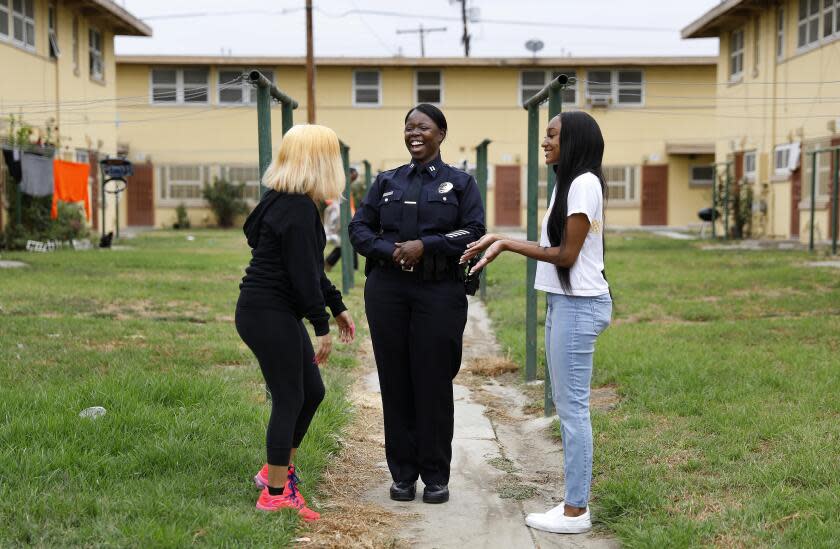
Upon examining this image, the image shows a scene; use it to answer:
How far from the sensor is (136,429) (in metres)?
5.61

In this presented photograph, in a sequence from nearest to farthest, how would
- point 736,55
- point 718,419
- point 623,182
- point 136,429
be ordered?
point 136,429, point 718,419, point 736,55, point 623,182

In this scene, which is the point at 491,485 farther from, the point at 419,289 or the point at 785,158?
the point at 785,158

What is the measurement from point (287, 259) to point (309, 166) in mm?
414

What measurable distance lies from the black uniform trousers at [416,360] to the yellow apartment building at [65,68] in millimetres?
15638

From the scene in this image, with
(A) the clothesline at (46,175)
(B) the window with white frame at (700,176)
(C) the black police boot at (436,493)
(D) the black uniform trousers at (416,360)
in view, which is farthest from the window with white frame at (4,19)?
(B) the window with white frame at (700,176)

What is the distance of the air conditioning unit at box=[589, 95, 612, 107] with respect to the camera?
3669 centimetres

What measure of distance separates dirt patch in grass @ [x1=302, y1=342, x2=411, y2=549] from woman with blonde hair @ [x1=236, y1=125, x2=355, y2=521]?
191 mm

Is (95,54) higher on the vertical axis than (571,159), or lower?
higher

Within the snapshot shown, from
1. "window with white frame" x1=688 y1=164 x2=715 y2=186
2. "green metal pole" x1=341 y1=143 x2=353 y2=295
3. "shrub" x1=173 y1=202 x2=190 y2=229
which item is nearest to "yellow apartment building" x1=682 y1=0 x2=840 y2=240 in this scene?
"window with white frame" x1=688 y1=164 x2=715 y2=186

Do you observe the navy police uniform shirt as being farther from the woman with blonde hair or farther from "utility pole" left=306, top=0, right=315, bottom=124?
"utility pole" left=306, top=0, right=315, bottom=124

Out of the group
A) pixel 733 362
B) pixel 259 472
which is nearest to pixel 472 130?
pixel 733 362

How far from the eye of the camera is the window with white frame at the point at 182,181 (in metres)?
37.1

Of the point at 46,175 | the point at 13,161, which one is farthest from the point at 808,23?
the point at 13,161

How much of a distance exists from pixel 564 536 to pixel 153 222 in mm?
34113
